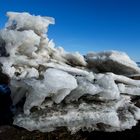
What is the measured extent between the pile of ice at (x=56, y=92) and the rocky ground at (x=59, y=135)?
0.17 m

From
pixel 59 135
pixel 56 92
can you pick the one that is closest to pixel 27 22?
pixel 56 92

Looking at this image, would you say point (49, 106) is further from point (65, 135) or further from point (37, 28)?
point (37, 28)

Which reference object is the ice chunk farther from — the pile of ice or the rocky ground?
the rocky ground

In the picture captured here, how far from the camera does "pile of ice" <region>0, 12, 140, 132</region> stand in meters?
8.97

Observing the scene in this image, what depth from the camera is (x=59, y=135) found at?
29.5 feet

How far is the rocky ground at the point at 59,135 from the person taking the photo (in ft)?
28.7

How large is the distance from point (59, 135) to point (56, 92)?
131 centimetres

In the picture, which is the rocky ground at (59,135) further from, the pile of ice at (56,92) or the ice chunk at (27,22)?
the ice chunk at (27,22)

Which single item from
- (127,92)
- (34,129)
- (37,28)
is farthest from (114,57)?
(34,129)

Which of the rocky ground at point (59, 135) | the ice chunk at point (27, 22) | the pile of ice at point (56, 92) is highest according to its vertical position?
the ice chunk at point (27, 22)

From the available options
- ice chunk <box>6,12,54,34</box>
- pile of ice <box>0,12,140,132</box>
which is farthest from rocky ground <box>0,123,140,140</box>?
ice chunk <box>6,12,54,34</box>

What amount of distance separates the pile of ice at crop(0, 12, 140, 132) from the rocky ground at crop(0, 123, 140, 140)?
0.17 meters

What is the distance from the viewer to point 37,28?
12570mm

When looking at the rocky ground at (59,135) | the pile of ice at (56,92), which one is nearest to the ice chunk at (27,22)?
the pile of ice at (56,92)
